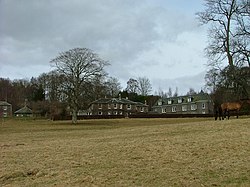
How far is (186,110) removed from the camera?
132 metres

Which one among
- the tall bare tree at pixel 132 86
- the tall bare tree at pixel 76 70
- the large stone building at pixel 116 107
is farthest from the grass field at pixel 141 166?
the tall bare tree at pixel 132 86

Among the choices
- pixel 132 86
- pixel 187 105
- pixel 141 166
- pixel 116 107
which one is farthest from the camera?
pixel 132 86

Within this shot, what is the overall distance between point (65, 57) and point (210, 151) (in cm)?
5707

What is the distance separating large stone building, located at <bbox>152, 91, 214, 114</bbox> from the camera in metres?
125

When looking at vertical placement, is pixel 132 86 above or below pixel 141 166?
above

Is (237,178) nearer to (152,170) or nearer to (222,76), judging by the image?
(152,170)

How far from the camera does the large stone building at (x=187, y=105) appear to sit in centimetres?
12476

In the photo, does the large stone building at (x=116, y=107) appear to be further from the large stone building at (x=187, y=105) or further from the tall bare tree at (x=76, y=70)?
the tall bare tree at (x=76, y=70)

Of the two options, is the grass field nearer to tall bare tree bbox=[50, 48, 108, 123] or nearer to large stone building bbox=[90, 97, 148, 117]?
tall bare tree bbox=[50, 48, 108, 123]

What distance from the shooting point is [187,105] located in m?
132

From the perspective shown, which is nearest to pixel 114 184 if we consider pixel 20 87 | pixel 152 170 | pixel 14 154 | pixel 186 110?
pixel 152 170

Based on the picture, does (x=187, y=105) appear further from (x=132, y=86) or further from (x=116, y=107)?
(x=132, y=86)

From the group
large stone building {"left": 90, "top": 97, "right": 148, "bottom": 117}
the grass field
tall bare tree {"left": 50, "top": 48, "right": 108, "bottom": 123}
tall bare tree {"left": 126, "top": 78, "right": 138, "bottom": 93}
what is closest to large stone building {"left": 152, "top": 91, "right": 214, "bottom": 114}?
large stone building {"left": 90, "top": 97, "right": 148, "bottom": 117}

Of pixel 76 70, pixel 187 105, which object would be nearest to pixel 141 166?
pixel 76 70
